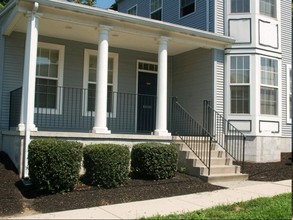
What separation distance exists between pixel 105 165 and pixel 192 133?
555 cm

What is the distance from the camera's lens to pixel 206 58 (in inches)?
515

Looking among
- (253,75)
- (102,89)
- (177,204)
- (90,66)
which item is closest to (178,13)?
(253,75)

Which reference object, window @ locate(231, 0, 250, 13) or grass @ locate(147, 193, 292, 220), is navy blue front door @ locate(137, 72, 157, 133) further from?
grass @ locate(147, 193, 292, 220)

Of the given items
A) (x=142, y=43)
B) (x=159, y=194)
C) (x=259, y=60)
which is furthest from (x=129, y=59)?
(x=159, y=194)

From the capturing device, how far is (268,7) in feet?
44.2

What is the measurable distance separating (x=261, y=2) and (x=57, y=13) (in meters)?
7.31

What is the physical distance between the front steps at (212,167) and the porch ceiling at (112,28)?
11.2 feet

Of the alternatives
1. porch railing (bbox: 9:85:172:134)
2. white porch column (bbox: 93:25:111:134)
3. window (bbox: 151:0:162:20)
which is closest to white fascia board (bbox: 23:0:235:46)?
white porch column (bbox: 93:25:111:134)

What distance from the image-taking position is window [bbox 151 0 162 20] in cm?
1642

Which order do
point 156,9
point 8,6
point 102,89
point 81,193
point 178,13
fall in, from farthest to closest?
point 156,9, point 178,13, point 8,6, point 102,89, point 81,193

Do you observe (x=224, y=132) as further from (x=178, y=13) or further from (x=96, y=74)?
(x=178, y=13)

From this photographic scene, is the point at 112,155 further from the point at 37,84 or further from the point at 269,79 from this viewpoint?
the point at 269,79

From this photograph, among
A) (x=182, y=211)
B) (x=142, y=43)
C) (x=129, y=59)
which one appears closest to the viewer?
(x=182, y=211)

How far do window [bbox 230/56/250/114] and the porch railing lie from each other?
2931mm
